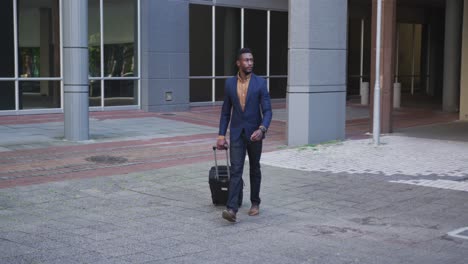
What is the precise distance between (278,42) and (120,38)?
7365mm

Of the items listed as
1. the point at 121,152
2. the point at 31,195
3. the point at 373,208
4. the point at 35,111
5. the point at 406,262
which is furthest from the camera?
the point at 35,111

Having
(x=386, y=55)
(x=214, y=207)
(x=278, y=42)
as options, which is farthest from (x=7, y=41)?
(x=214, y=207)

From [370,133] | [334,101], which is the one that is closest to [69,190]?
[334,101]

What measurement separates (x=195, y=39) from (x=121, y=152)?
35.7 feet

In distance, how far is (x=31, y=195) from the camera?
28.9ft

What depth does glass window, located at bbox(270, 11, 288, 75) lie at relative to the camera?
25.8 metres

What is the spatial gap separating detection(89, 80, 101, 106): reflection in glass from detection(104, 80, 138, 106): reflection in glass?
25 cm

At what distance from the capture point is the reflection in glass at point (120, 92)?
21.0 metres

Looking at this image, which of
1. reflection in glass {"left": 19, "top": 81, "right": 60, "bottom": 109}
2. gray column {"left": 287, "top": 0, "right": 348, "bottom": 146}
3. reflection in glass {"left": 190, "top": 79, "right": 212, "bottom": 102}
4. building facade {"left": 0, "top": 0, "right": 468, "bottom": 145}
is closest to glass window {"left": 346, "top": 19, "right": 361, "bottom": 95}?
building facade {"left": 0, "top": 0, "right": 468, "bottom": 145}

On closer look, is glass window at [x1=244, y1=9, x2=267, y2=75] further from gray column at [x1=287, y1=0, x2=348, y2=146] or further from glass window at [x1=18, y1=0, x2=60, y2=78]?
gray column at [x1=287, y1=0, x2=348, y2=146]

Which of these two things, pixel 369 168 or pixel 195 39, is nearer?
pixel 369 168

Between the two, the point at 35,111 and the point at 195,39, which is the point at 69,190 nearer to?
the point at 35,111

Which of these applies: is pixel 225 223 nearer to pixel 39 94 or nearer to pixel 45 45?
pixel 39 94

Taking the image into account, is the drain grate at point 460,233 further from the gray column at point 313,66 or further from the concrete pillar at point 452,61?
the concrete pillar at point 452,61
